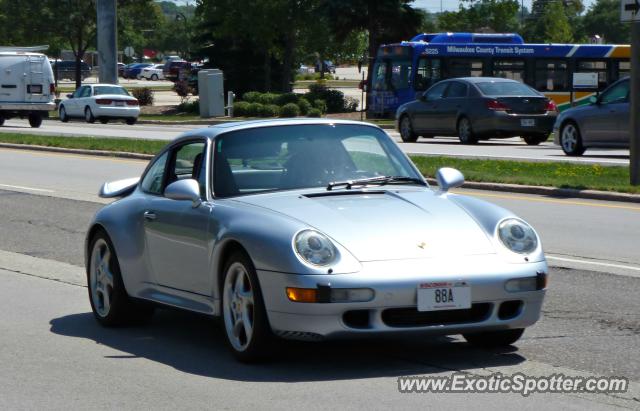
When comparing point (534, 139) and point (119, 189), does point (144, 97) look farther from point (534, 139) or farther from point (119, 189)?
point (119, 189)

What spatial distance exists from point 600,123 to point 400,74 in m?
21.8

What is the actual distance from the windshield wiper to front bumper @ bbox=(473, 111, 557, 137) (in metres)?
22.3

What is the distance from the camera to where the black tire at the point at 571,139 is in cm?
2581

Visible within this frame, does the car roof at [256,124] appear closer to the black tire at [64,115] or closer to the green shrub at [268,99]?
the black tire at [64,115]

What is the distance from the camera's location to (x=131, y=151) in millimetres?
27859

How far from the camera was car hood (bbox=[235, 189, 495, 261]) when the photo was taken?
7152 mm

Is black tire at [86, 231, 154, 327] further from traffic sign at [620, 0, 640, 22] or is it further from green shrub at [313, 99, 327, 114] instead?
green shrub at [313, 99, 327, 114]

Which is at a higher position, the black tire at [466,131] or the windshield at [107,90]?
the black tire at [466,131]

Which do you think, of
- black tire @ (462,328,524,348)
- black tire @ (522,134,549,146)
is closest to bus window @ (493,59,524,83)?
black tire @ (522,134,549,146)

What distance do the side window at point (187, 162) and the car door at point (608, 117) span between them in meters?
17.0

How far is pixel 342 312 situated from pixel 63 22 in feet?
227

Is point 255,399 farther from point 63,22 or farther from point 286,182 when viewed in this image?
point 63,22

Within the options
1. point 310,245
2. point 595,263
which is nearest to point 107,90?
point 595,263

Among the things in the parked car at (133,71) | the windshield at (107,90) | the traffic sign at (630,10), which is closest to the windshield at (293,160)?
the traffic sign at (630,10)
